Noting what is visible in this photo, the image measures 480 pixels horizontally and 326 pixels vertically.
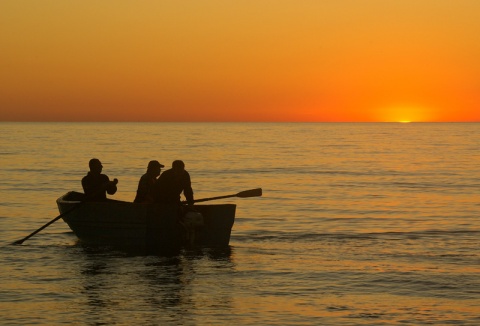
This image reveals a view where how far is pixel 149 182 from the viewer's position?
2023 cm

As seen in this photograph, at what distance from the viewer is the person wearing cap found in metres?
20.0

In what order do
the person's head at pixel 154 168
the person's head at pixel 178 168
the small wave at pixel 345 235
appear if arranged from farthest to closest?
1. the small wave at pixel 345 235
2. the person's head at pixel 154 168
3. the person's head at pixel 178 168

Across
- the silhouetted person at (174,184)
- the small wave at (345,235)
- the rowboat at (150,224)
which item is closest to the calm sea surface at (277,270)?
the small wave at (345,235)

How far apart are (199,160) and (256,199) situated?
3088 centimetres

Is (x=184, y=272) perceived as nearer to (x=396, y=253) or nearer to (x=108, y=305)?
(x=108, y=305)

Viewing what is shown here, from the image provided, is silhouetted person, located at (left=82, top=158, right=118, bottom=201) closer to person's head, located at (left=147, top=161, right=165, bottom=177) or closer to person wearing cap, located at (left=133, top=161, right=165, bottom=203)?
person wearing cap, located at (left=133, top=161, right=165, bottom=203)

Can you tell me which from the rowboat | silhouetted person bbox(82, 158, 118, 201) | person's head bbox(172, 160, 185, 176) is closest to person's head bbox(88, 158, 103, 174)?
silhouetted person bbox(82, 158, 118, 201)

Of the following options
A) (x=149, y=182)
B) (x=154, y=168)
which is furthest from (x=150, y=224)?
(x=154, y=168)

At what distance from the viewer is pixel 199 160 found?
2547 inches

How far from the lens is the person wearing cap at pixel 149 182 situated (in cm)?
2002

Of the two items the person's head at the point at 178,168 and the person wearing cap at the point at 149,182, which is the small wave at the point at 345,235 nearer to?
the person wearing cap at the point at 149,182

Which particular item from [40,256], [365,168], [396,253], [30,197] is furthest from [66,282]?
[365,168]

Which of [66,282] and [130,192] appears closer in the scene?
[66,282]

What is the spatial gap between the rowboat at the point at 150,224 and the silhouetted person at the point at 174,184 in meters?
0.33
